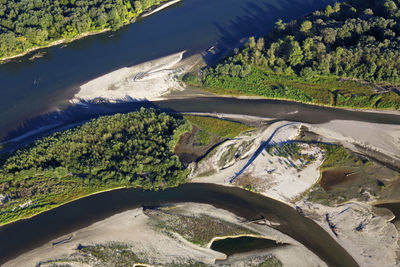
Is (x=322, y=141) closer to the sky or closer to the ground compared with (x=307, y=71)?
closer to the ground

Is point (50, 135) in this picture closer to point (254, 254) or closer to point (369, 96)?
point (254, 254)

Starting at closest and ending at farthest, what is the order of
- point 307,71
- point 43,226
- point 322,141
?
point 43,226 → point 322,141 → point 307,71

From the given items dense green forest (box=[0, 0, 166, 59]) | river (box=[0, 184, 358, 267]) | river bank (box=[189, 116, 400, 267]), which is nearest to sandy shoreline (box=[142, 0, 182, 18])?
dense green forest (box=[0, 0, 166, 59])

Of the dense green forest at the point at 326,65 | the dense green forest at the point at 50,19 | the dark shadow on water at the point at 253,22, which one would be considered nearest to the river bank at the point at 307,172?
the dense green forest at the point at 326,65

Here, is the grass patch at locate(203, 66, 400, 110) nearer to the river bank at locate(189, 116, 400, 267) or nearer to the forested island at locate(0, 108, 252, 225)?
the river bank at locate(189, 116, 400, 267)

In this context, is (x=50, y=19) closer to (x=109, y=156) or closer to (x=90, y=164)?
(x=90, y=164)

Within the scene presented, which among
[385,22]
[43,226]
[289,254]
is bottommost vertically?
[289,254]

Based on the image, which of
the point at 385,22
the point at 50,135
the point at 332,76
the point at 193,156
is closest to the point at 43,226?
the point at 50,135

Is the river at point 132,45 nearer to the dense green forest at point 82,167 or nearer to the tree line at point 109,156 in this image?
the tree line at point 109,156
